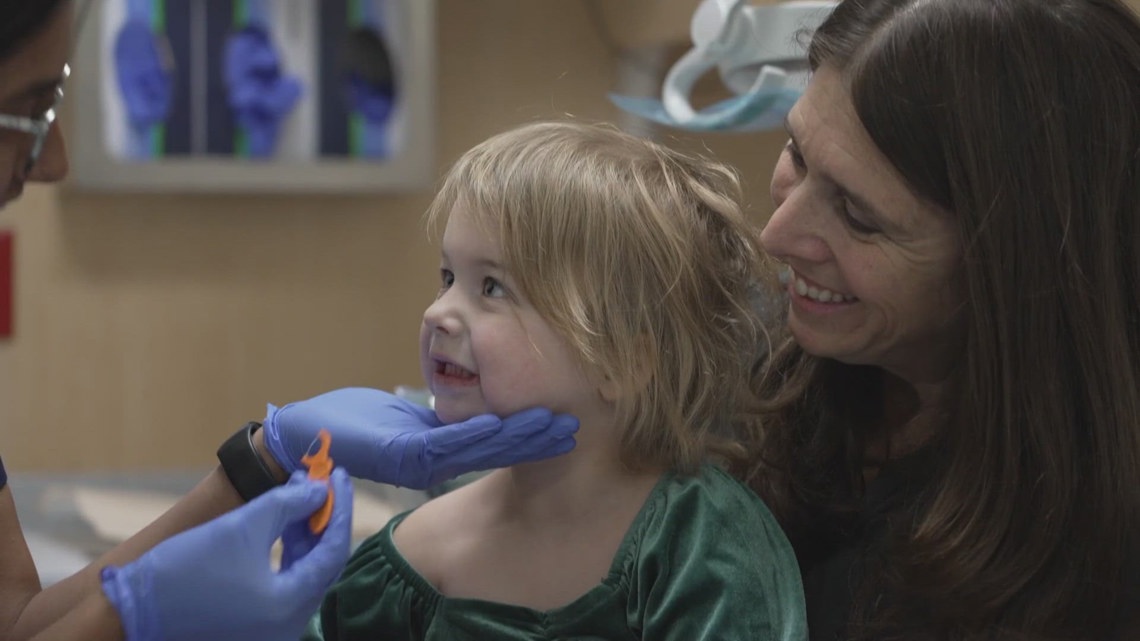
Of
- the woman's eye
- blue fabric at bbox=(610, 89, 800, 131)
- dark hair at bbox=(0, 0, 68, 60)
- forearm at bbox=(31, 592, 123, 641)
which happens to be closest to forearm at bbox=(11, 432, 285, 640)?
forearm at bbox=(31, 592, 123, 641)

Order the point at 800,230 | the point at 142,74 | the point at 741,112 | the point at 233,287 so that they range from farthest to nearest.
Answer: the point at 233,287 → the point at 142,74 → the point at 741,112 → the point at 800,230

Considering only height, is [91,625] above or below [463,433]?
below

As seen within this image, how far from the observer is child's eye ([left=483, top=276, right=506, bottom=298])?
47.6 inches

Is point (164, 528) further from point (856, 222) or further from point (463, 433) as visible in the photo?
point (856, 222)

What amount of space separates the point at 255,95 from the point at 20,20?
1606 mm

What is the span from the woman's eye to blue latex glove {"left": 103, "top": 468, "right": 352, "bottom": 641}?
0.52 m

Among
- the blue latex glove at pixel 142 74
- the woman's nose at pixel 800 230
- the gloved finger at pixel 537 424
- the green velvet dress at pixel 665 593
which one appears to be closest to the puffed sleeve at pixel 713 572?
the green velvet dress at pixel 665 593

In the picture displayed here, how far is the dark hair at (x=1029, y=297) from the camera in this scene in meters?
1.10

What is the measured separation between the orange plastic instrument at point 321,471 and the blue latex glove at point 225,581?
0.02 meters

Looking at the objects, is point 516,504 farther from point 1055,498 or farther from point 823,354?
point 1055,498

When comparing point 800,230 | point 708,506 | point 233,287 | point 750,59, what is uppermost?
point 750,59

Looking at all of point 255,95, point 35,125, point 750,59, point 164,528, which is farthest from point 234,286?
point 35,125

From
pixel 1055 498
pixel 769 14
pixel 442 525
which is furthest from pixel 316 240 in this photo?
pixel 1055 498

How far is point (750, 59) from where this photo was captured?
1.83m
